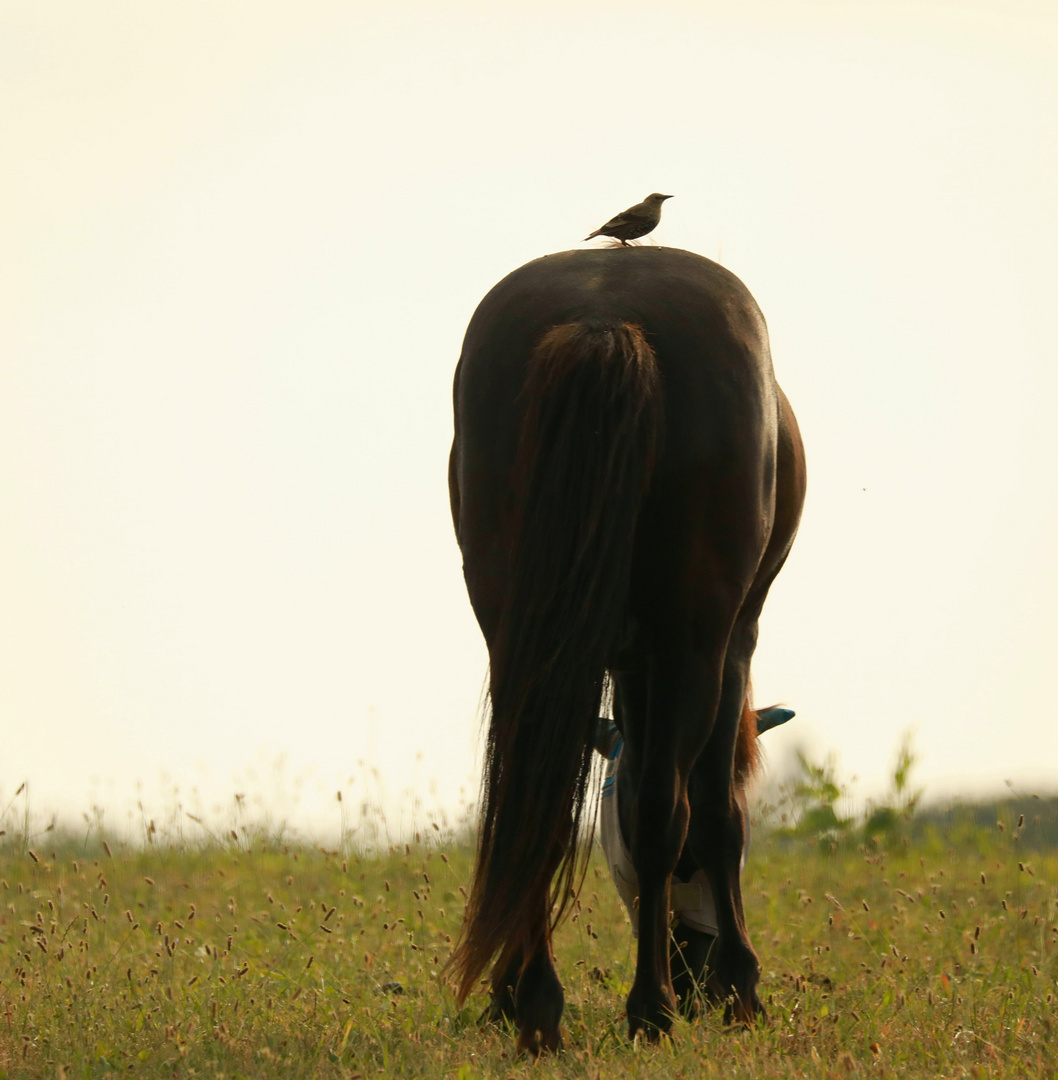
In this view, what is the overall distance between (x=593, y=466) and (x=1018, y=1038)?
1768mm

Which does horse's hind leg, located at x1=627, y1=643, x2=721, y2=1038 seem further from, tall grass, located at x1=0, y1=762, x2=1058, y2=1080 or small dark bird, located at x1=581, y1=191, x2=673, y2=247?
small dark bird, located at x1=581, y1=191, x2=673, y2=247

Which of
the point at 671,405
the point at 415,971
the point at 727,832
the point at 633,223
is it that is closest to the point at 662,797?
the point at 727,832

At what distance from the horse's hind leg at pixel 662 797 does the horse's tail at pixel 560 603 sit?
0.64ft

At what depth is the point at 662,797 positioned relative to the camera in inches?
133

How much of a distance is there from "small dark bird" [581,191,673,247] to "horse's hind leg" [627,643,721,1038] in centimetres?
136

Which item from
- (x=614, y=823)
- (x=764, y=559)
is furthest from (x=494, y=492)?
(x=614, y=823)

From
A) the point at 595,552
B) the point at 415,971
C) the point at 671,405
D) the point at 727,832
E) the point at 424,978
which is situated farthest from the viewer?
the point at 415,971

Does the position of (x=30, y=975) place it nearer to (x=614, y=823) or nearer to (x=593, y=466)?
(x=614, y=823)

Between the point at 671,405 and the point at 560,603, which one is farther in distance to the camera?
the point at 671,405

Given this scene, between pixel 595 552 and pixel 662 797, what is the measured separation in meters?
0.65

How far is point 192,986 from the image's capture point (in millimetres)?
4023

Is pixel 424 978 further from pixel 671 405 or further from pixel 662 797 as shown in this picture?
pixel 671 405

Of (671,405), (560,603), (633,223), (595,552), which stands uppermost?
(633,223)

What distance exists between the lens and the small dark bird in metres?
4.05
